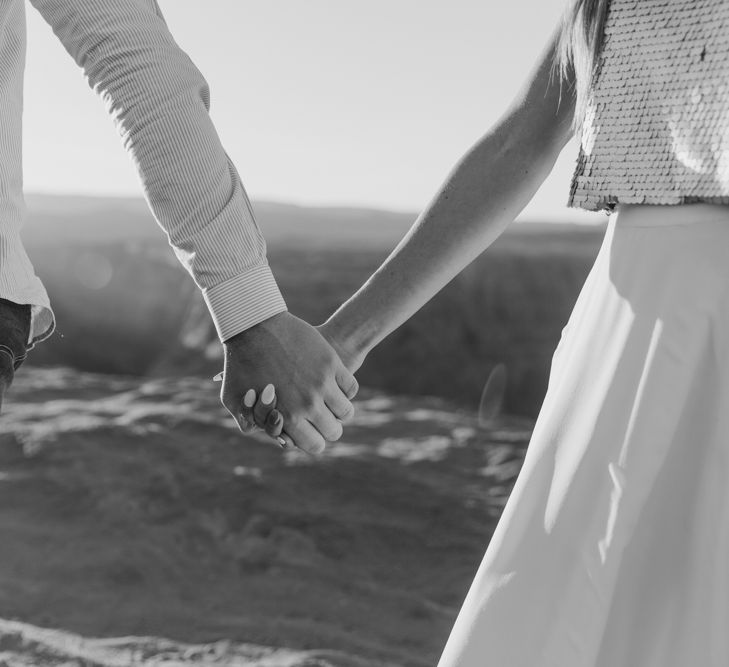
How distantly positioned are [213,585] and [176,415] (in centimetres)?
211

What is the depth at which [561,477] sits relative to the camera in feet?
3.84

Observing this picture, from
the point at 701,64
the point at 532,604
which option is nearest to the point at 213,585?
the point at 532,604

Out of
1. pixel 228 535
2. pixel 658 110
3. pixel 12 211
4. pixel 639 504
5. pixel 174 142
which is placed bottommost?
pixel 228 535

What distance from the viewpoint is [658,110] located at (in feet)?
3.89

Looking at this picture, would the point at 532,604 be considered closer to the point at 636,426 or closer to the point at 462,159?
the point at 636,426

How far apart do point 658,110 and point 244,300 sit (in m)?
0.64

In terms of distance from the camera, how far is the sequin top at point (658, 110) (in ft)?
3.71

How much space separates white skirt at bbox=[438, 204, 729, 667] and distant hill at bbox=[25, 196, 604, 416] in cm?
594

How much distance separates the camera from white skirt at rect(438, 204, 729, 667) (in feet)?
3.59

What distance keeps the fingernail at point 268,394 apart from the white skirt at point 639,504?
0.48m

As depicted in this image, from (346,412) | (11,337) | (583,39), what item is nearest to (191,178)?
(11,337)

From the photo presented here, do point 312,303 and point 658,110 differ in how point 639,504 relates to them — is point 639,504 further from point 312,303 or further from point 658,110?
point 312,303

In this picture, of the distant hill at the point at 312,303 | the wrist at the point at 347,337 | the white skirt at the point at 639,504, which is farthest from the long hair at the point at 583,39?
the distant hill at the point at 312,303

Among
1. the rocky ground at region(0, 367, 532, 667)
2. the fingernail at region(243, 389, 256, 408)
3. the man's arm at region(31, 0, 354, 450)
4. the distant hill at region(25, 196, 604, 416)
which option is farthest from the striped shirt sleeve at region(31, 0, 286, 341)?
the distant hill at region(25, 196, 604, 416)
